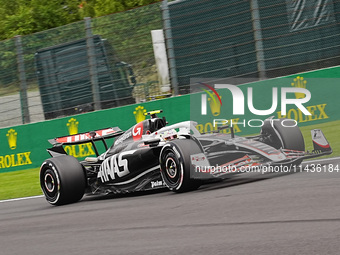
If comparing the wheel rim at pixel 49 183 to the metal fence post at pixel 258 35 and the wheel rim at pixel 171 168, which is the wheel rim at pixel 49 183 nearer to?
the wheel rim at pixel 171 168

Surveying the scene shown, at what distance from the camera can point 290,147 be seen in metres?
7.70

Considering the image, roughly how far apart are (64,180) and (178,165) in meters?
1.80

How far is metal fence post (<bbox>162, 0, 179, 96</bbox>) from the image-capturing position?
504 inches

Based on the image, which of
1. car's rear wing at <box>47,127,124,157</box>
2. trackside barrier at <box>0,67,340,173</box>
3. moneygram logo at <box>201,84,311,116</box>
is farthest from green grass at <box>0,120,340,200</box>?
car's rear wing at <box>47,127,124,157</box>

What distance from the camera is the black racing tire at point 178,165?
711 cm

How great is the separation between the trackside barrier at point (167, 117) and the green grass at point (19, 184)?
36cm

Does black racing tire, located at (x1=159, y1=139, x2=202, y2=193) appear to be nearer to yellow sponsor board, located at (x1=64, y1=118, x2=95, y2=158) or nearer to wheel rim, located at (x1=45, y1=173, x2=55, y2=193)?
wheel rim, located at (x1=45, y1=173, x2=55, y2=193)

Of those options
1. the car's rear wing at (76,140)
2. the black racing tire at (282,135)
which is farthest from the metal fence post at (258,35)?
the black racing tire at (282,135)

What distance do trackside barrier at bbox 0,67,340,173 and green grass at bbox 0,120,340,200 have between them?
0.50 ft

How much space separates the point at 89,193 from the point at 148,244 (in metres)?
3.79

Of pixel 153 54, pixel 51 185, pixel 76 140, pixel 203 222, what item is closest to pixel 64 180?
pixel 51 185

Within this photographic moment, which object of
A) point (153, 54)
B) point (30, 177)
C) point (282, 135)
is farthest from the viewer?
point (153, 54)

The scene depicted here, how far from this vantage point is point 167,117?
1259 centimetres

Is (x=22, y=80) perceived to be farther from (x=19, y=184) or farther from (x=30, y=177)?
(x=19, y=184)
